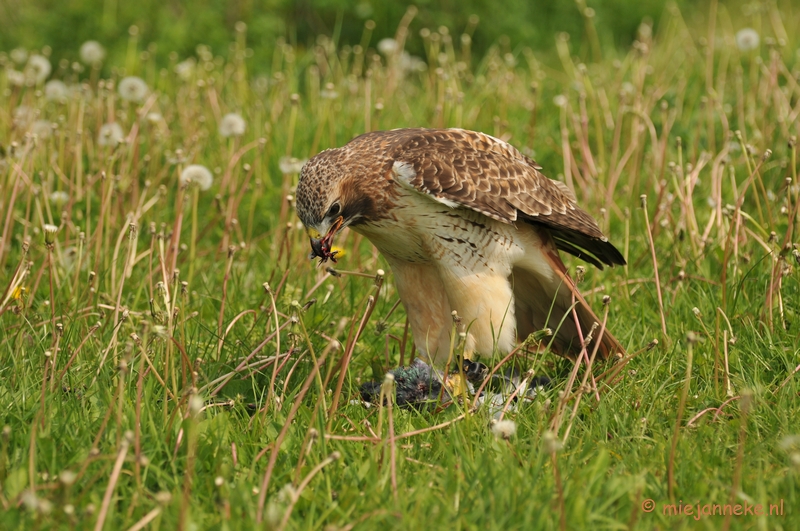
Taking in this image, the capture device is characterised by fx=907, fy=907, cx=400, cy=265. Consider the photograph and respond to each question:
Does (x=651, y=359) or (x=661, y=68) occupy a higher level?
(x=661, y=68)

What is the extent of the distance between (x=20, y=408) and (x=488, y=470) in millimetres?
1877

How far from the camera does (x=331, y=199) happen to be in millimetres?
3951

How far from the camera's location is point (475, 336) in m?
4.36

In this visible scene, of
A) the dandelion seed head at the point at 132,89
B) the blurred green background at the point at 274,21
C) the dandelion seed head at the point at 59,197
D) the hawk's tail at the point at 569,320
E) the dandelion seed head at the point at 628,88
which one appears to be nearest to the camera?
the hawk's tail at the point at 569,320

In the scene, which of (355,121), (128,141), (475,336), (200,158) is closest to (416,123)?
(355,121)

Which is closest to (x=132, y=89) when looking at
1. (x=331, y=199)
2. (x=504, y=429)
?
(x=331, y=199)

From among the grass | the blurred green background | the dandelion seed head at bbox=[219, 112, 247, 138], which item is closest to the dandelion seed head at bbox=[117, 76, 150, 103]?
the grass

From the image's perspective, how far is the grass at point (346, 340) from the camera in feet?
10.1

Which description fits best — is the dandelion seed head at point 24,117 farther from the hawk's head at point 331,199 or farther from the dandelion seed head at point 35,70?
the hawk's head at point 331,199

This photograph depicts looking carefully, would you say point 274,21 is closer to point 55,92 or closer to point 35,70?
point 35,70

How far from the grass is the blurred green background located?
228cm

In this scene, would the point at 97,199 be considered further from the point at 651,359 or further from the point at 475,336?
the point at 651,359

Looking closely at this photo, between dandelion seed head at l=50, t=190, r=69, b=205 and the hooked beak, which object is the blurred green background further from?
the hooked beak

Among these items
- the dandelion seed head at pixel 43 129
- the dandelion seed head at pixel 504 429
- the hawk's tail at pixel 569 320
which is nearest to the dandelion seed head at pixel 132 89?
the dandelion seed head at pixel 43 129
